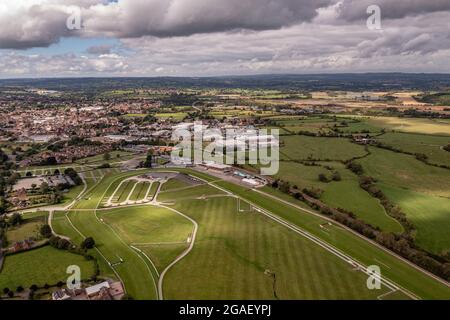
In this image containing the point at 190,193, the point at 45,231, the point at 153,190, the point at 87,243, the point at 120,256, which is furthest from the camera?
the point at 153,190

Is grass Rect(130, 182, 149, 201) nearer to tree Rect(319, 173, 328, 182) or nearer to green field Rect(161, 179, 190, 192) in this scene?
green field Rect(161, 179, 190, 192)

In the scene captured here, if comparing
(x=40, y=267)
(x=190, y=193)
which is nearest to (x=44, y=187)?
(x=190, y=193)

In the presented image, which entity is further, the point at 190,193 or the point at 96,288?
the point at 190,193

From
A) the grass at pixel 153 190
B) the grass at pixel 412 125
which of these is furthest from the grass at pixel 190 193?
the grass at pixel 412 125

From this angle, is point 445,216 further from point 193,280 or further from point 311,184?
point 193,280

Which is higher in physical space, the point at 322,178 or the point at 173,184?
the point at 322,178

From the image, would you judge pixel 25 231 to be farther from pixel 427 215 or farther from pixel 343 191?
pixel 427 215

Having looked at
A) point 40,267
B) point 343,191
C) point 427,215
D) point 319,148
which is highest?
point 319,148
